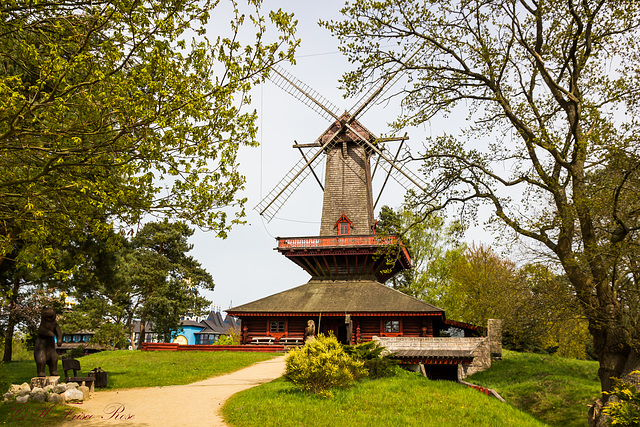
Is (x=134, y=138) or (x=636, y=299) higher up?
(x=134, y=138)

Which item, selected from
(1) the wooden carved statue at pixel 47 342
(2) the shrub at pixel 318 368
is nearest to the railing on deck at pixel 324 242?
(2) the shrub at pixel 318 368

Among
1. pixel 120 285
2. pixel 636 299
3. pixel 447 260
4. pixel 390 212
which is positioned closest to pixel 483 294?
pixel 447 260

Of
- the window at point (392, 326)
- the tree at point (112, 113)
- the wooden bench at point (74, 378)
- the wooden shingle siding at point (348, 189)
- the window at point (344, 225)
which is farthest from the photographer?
the wooden shingle siding at point (348, 189)

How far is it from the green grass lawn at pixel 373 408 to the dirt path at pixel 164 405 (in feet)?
2.35

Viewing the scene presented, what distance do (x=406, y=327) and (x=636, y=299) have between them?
16568mm

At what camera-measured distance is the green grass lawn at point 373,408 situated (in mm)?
10602

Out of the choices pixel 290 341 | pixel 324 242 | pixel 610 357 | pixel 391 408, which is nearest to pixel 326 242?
pixel 324 242

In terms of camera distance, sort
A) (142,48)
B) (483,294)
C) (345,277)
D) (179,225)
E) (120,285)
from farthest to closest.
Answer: (483,294), (345,277), (120,285), (179,225), (142,48)

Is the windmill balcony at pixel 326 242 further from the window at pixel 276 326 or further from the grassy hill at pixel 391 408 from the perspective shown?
the grassy hill at pixel 391 408

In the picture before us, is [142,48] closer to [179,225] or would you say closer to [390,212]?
→ [179,225]

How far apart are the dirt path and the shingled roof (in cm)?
1128

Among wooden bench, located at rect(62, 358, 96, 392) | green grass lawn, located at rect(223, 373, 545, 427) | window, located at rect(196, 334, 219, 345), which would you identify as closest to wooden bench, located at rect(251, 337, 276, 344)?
green grass lawn, located at rect(223, 373, 545, 427)

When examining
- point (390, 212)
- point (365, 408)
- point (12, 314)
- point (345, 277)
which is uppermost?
point (390, 212)

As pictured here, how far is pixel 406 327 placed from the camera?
28.5m
